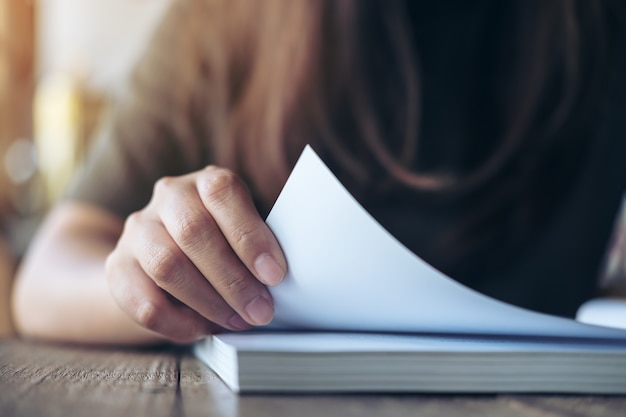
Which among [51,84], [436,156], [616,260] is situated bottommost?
[616,260]

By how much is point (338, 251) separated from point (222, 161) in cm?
59

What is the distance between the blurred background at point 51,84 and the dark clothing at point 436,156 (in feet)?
5.86

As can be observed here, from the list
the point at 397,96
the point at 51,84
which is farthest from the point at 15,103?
the point at 397,96

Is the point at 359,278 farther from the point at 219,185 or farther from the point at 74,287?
the point at 74,287

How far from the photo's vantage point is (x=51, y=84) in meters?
2.77

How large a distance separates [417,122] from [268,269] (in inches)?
25.1

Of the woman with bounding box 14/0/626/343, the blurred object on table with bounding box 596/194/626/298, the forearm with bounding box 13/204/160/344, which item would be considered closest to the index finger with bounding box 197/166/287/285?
the forearm with bounding box 13/204/160/344

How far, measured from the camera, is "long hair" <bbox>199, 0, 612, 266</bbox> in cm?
87

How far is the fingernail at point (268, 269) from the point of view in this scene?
0.33 metres

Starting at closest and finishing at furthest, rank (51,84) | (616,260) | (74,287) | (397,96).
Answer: (74,287) < (397,96) < (616,260) < (51,84)

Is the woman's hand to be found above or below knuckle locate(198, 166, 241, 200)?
below

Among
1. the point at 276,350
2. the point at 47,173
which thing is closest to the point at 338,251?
the point at 276,350

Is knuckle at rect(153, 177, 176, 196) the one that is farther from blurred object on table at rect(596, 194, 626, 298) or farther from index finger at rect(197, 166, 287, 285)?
blurred object on table at rect(596, 194, 626, 298)

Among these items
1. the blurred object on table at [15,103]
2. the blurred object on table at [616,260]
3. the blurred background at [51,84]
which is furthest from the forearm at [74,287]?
the blurred object on table at [15,103]
